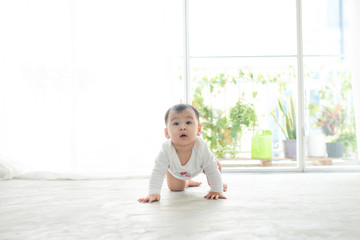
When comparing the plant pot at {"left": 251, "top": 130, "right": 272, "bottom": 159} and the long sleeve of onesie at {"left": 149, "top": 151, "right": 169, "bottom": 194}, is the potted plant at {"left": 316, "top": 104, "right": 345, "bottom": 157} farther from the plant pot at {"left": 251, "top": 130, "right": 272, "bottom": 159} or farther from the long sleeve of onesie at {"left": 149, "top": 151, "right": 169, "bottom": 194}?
the long sleeve of onesie at {"left": 149, "top": 151, "right": 169, "bottom": 194}

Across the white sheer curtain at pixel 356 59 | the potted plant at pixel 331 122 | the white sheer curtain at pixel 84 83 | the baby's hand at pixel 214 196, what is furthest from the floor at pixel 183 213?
the potted plant at pixel 331 122

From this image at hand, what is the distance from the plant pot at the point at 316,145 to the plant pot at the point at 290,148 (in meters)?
0.12

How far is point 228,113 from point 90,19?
137 centimetres

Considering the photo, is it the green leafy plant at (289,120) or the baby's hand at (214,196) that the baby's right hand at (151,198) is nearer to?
the baby's hand at (214,196)

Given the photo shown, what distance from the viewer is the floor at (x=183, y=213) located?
0.91 m

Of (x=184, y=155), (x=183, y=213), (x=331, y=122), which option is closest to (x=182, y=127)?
(x=184, y=155)

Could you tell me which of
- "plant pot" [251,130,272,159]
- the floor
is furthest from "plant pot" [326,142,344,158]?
the floor

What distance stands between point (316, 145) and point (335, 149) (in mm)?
165

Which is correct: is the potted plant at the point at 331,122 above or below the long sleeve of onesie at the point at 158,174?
above

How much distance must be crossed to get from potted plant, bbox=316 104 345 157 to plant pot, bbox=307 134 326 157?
0.05m

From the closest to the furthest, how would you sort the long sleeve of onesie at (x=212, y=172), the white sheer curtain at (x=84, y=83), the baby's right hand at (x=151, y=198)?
the baby's right hand at (x=151, y=198)
the long sleeve of onesie at (x=212, y=172)
the white sheer curtain at (x=84, y=83)

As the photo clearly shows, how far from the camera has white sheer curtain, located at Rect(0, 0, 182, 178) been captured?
249cm

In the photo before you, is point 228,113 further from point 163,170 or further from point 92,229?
point 92,229

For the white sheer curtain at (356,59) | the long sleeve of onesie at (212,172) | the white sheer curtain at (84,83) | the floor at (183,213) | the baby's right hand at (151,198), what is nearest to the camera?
the floor at (183,213)
